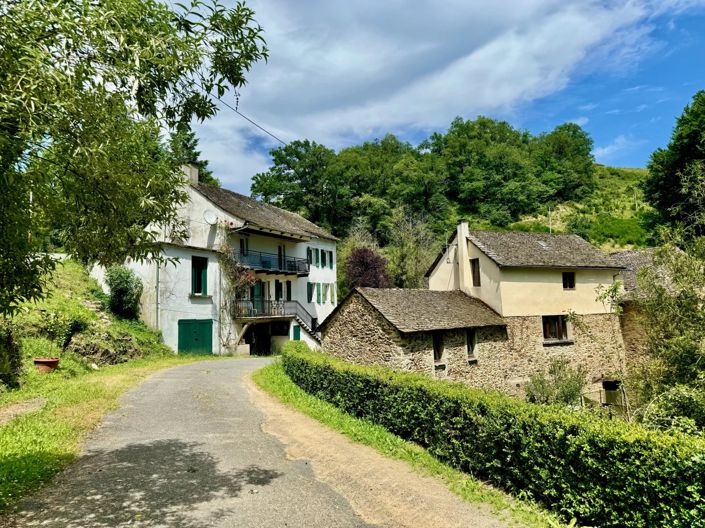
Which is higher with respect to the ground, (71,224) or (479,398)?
(71,224)

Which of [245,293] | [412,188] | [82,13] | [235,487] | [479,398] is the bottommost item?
[235,487]

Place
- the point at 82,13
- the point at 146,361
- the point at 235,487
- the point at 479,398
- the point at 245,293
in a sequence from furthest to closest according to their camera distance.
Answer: the point at 245,293
the point at 146,361
the point at 479,398
the point at 235,487
the point at 82,13

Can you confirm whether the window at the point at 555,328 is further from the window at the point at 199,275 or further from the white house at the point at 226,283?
the window at the point at 199,275

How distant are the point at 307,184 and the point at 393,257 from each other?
1483 cm

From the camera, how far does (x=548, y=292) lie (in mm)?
23391

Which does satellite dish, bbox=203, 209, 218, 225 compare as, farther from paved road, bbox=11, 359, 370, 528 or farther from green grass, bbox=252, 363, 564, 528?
paved road, bbox=11, 359, 370, 528

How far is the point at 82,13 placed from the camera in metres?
4.02

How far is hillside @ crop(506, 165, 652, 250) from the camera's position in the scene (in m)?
50.3

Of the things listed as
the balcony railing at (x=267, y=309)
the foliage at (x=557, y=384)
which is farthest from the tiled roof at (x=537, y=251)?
the balcony railing at (x=267, y=309)

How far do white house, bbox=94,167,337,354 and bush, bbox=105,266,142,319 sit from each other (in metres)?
0.69

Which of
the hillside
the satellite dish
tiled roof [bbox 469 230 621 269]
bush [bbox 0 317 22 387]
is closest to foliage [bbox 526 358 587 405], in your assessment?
tiled roof [bbox 469 230 621 269]

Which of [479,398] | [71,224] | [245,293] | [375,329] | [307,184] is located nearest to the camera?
[71,224]

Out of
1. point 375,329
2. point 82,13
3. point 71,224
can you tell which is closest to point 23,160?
point 71,224

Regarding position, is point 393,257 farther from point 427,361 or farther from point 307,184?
point 427,361
